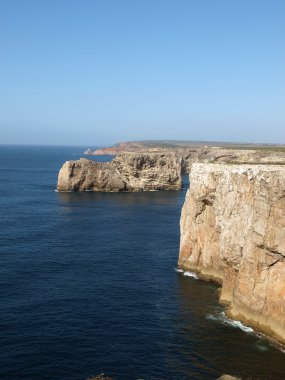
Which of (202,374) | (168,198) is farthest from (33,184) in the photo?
(202,374)

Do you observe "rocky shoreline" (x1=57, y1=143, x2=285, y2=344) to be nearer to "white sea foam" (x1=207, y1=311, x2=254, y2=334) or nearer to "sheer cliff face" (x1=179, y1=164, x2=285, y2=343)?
"sheer cliff face" (x1=179, y1=164, x2=285, y2=343)

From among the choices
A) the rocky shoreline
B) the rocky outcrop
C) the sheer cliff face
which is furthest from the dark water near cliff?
the rocky outcrop

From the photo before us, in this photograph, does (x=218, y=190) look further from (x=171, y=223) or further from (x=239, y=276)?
(x=171, y=223)

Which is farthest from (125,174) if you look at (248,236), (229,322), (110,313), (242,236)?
(248,236)

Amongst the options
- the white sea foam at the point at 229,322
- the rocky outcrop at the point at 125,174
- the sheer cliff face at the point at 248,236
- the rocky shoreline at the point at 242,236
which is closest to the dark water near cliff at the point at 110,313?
the white sea foam at the point at 229,322

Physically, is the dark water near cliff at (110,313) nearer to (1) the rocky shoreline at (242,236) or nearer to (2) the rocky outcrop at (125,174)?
(1) the rocky shoreline at (242,236)

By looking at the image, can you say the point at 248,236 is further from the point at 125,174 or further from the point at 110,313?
the point at 125,174
